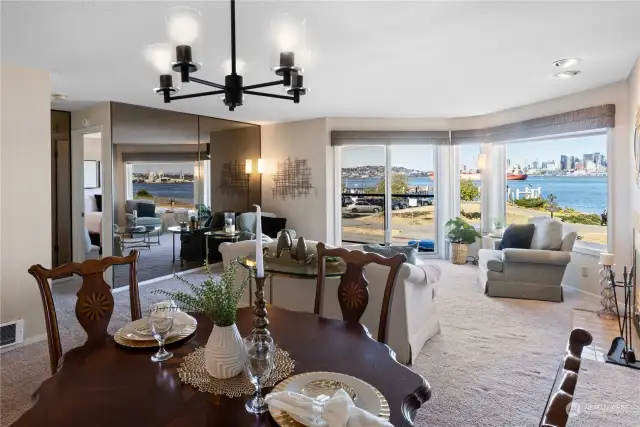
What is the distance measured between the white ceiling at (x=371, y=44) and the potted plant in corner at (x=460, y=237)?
2.15 meters

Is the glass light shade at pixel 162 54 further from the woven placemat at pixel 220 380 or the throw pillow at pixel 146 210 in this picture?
the throw pillow at pixel 146 210

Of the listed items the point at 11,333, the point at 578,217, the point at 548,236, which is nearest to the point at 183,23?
the point at 11,333

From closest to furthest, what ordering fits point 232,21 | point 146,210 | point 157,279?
point 232,21 → point 157,279 → point 146,210

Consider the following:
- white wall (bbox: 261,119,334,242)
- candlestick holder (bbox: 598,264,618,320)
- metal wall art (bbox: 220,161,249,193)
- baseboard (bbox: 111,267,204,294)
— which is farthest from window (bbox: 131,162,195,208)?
candlestick holder (bbox: 598,264,618,320)

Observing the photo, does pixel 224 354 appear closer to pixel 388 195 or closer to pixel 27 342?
pixel 27 342

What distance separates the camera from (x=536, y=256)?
4.35 m

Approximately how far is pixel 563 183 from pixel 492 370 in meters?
3.82

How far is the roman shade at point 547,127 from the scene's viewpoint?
441cm

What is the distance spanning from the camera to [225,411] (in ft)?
3.50

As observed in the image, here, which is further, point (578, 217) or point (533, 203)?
point (533, 203)

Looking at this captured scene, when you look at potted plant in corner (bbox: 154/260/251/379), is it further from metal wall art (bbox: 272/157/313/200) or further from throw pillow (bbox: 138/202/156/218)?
metal wall art (bbox: 272/157/313/200)

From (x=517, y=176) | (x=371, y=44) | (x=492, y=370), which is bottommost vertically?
(x=492, y=370)

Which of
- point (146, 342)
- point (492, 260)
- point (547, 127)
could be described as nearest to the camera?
point (146, 342)

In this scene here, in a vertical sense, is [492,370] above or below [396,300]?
below
